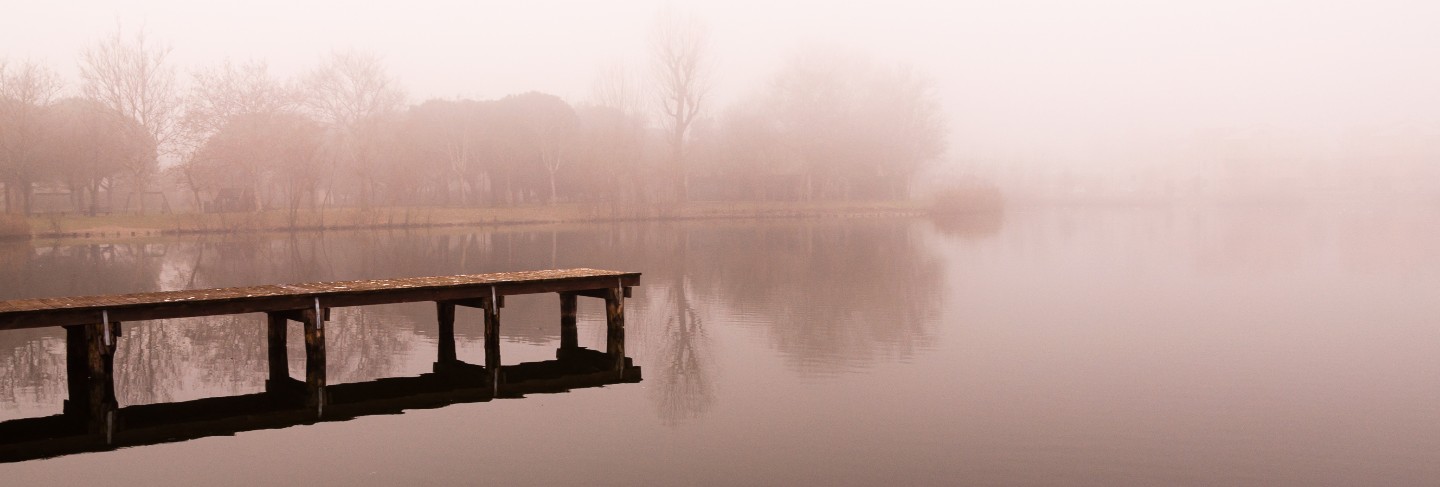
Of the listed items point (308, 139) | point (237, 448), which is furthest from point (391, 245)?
point (237, 448)

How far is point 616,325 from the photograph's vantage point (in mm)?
17562

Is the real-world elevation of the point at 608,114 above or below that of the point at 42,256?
above

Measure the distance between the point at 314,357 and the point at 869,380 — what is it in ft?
23.8

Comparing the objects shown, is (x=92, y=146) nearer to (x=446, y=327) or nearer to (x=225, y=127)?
(x=225, y=127)

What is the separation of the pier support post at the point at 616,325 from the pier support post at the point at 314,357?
13.5 feet

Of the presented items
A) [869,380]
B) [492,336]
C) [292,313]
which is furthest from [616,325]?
[292,313]

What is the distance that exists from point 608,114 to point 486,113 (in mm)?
11529

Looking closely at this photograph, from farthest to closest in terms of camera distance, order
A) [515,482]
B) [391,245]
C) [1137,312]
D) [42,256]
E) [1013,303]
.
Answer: [391,245], [42,256], [1013,303], [1137,312], [515,482]

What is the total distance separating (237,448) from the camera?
39.1ft

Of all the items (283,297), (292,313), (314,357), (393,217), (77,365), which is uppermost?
(393,217)

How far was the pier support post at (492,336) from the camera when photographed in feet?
53.8

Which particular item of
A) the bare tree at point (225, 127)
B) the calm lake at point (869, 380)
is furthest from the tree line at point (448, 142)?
the calm lake at point (869, 380)

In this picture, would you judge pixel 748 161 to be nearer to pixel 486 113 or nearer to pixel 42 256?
pixel 486 113

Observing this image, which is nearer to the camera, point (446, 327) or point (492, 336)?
point (492, 336)
